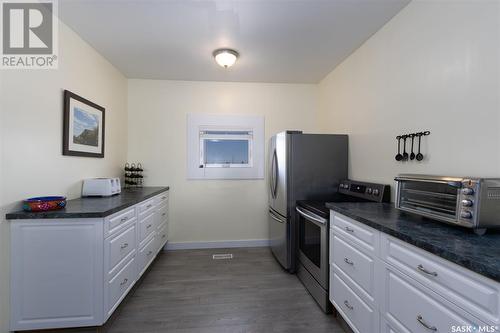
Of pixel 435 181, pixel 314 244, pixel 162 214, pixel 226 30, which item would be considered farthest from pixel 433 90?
pixel 162 214

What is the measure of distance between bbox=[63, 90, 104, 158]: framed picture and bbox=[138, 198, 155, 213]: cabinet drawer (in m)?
0.75

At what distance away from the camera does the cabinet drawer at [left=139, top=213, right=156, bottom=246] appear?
2361mm

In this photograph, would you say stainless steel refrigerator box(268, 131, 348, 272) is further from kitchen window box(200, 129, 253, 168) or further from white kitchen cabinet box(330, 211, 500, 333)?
kitchen window box(200, 129, 253, 168)

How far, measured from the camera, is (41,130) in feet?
6.01

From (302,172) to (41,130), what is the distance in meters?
2.37

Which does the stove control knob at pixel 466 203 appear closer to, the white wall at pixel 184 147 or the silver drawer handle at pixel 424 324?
the silver drawer handle at pixel 424 324

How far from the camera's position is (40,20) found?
186cm

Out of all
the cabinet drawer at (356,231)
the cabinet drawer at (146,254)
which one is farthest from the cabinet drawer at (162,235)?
the cabinet drawer at (356,231)

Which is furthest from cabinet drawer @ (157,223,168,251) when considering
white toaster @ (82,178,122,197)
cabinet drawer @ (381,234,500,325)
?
cabinet drawer @ (381,234,500,325)

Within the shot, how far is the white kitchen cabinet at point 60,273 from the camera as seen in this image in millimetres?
1576

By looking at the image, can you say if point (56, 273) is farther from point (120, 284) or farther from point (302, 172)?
point (302, 172)

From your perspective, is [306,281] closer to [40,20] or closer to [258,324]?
[258,324]

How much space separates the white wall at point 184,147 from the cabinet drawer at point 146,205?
0.76 meters

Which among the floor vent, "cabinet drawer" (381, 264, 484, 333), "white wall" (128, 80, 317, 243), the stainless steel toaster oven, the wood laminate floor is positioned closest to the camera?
"cabinet drawer" (381, 264, 484, 333)
